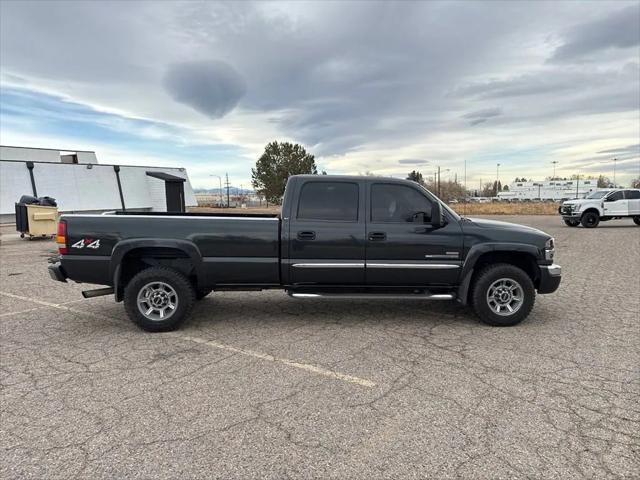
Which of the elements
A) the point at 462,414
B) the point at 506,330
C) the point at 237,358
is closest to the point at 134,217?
the point at 237,358

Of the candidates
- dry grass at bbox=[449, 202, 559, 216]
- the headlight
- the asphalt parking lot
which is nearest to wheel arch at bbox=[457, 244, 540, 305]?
the headlight

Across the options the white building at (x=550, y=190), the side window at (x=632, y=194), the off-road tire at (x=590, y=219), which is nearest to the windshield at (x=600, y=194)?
the side window at (x=632, y=194)

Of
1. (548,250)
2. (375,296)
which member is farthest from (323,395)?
(548,250)

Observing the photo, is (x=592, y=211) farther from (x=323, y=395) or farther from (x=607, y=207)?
(x=323, y=395)

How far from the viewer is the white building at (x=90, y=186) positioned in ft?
67.6

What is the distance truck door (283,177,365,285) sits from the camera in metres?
5.03

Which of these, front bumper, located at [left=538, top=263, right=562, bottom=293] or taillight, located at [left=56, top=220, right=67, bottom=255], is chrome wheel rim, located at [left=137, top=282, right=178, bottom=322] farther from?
front bumper, located at [left=538, top=263, right=562, bottom=293]

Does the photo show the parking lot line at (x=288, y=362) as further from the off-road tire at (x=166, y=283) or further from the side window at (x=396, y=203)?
the side window at (x=396, y=203)

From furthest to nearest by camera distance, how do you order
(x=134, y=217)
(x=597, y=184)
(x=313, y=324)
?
(x=597, y=184) < (x=313, y=324) < (x=134, y=217)

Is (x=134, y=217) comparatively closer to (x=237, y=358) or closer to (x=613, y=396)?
(x=237, y=358)

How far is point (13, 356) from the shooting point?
167 inches

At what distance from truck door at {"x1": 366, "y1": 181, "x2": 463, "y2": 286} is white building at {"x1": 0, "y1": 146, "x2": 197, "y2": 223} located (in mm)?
18805

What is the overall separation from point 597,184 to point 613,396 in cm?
14416

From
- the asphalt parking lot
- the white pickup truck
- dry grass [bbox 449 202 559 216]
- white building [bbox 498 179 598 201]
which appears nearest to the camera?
the asphalt parking lot
